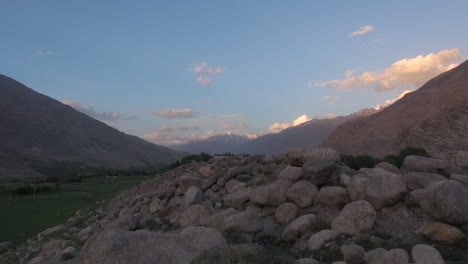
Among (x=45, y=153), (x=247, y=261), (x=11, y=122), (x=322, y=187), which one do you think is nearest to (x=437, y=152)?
(x=322, y=187)

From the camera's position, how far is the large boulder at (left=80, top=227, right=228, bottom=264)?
6.54m

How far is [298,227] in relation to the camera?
32.0ft

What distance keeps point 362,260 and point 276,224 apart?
3.61 metres

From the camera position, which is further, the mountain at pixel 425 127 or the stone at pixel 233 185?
the mountain at pixel 425 127

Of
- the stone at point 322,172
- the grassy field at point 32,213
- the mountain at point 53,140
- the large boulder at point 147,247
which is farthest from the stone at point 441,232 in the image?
the mountain at point 53,140

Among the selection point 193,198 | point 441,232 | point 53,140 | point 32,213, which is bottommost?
point 441,232

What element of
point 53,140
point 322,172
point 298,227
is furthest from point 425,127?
point 53,140

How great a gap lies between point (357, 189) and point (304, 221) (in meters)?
1.93

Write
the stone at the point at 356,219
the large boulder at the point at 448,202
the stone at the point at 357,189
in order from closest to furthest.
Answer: the large boulder at the point at 448,202
the stone at the point at 356,219
the stone at the point at 357,189

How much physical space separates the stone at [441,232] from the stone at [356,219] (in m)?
1.16

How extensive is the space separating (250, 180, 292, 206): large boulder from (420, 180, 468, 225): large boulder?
407cm

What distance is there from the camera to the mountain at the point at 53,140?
11107 centimetres

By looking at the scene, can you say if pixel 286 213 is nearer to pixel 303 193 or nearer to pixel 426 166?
pixel 303 193

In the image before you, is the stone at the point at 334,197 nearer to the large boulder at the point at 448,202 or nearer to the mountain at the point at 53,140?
the large boulder at the point at 448,202
